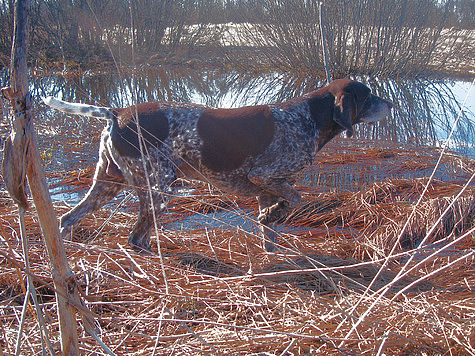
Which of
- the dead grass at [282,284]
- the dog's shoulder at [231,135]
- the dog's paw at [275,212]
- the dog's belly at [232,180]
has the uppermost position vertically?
the dog's shoulder at [231,135]

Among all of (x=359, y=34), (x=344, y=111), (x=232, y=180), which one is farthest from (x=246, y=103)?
(x=232, y=180)

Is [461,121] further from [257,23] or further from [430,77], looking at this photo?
[257,23]

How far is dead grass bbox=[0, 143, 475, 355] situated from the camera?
2.06 meters

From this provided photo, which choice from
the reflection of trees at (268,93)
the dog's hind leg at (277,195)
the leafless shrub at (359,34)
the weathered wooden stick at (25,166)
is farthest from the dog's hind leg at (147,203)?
the leafless shrub at (359,34)

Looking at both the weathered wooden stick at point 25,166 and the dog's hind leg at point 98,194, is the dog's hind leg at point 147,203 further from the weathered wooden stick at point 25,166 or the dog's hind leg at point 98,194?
the weathered wooden stick at point 25,166

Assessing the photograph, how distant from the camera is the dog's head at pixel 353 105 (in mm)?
3869

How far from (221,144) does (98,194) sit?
1.07 metres

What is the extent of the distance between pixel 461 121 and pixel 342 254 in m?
7.30

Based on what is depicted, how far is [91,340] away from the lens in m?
2.15

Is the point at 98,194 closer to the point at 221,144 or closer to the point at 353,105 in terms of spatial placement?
the point at 221,144

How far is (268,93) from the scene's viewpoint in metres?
12.9

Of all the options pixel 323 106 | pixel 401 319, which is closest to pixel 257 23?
pixel 323 106

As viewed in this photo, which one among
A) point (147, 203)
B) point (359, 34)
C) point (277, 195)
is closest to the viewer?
point (147, 203)

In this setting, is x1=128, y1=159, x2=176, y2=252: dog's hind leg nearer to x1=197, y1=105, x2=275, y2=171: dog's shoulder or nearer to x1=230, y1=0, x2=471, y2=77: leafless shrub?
x1=197, y1=105, x2=275, y2=171: dog's shoulder
